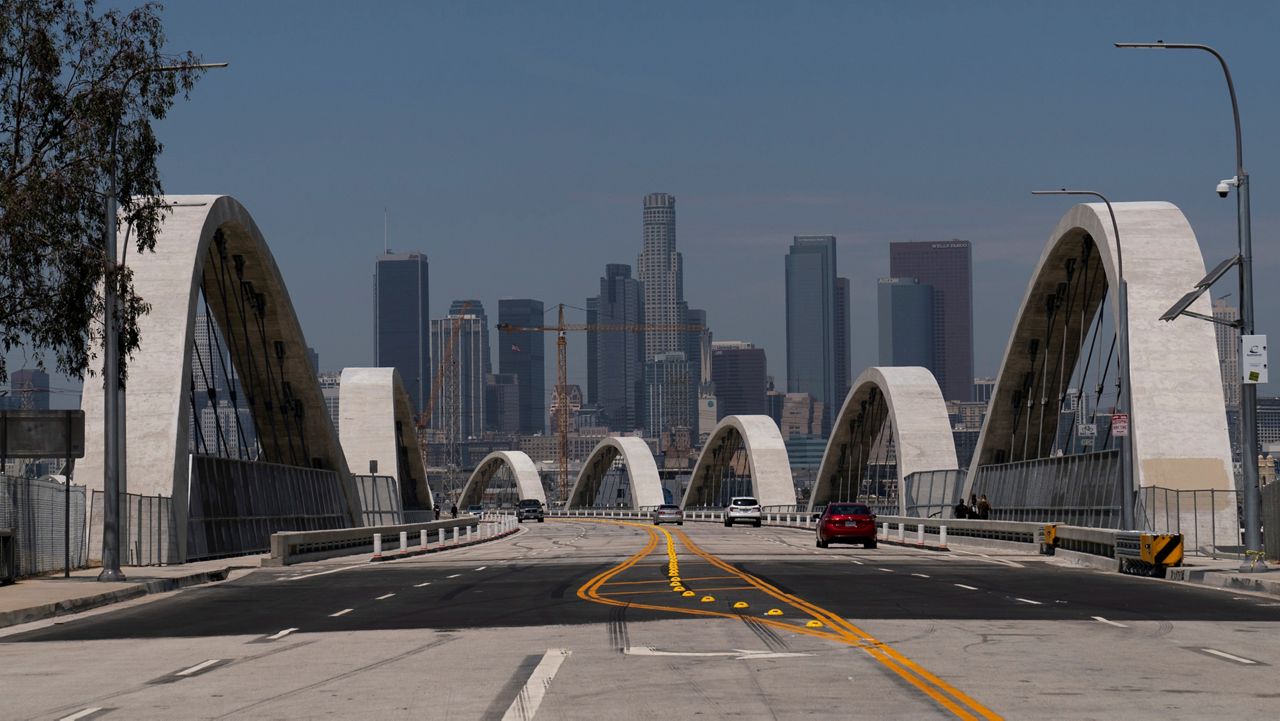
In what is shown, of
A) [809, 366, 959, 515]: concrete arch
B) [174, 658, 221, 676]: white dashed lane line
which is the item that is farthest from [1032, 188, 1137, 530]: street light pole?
[809, 366, 959, 515]: concrete arch

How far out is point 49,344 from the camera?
31234 millimetres

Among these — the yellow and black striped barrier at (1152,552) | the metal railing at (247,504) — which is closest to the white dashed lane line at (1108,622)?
the yellow and black striped barrier at (1152,552)

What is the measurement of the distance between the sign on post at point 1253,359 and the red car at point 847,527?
813 inches

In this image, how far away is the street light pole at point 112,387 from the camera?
3145 centimetres

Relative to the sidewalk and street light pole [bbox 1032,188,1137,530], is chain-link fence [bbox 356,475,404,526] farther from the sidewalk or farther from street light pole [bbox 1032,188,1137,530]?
street light pole [bbox 1032,188,1137,530]

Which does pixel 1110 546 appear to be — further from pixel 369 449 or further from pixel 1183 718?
pixel 369 449

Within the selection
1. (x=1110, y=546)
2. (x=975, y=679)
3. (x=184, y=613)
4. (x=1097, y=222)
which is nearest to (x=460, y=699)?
Result: (x=975, y=679)

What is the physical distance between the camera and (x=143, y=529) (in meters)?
39.9

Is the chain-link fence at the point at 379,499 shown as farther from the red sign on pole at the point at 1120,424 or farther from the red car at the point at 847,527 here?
the red sign on pole at the point at 1120,424

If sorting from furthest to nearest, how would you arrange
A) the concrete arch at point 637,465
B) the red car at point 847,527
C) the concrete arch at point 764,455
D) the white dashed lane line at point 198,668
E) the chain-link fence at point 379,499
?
1. the concrete arch at point 637,465
2. the concrete arch at point 764,455
3. the chain-link fence at point 379,499
4. the red car at point 847,527
5. the white dashed lane line at point 198,668

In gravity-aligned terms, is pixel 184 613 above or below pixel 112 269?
below

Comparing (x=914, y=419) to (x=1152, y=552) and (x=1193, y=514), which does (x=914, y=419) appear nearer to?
(x=1193, y=514)

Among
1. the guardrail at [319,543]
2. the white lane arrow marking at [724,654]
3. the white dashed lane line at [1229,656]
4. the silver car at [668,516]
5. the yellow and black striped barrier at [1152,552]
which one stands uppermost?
the white lane arrow marking at [724,654]

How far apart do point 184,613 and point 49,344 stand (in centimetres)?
854
